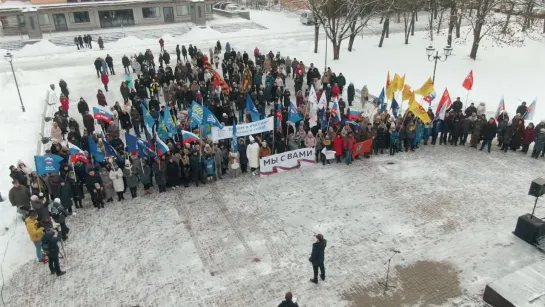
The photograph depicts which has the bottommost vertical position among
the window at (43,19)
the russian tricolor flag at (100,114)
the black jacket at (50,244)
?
the black jacket at (50,244)

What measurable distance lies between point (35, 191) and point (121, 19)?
120 ft

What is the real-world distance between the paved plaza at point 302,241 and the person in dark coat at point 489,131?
1357 mm

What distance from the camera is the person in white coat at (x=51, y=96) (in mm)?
23000

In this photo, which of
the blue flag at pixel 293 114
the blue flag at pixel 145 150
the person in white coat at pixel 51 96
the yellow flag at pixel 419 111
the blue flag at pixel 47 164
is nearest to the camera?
the blue flag at pixel 47 164

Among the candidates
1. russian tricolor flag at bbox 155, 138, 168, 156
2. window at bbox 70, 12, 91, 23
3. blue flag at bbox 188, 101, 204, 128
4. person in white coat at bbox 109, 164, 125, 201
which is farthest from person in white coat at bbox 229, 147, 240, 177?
window at bbox 70, 12, 91, 23

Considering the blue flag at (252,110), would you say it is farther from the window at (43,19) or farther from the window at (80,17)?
the window at (43,19)

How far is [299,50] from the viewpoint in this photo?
34312 mm

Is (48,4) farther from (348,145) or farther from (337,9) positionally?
(348,145)

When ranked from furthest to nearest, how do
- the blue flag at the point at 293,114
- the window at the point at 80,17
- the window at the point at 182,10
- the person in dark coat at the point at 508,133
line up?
the window at the point at 182,10, the window at the point at 80,17, the blue flag at the point at 293,114, the person in dark coat at the point at 508,133

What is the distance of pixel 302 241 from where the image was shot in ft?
38.9

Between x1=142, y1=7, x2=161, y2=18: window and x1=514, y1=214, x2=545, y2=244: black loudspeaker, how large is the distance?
42352mm

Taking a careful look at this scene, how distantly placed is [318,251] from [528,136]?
11292 millimetres

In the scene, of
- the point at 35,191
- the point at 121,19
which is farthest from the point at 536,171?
the point at 121,19

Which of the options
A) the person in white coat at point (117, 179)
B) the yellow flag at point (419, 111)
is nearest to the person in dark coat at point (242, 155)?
the person in white coat at point (117, 179)
